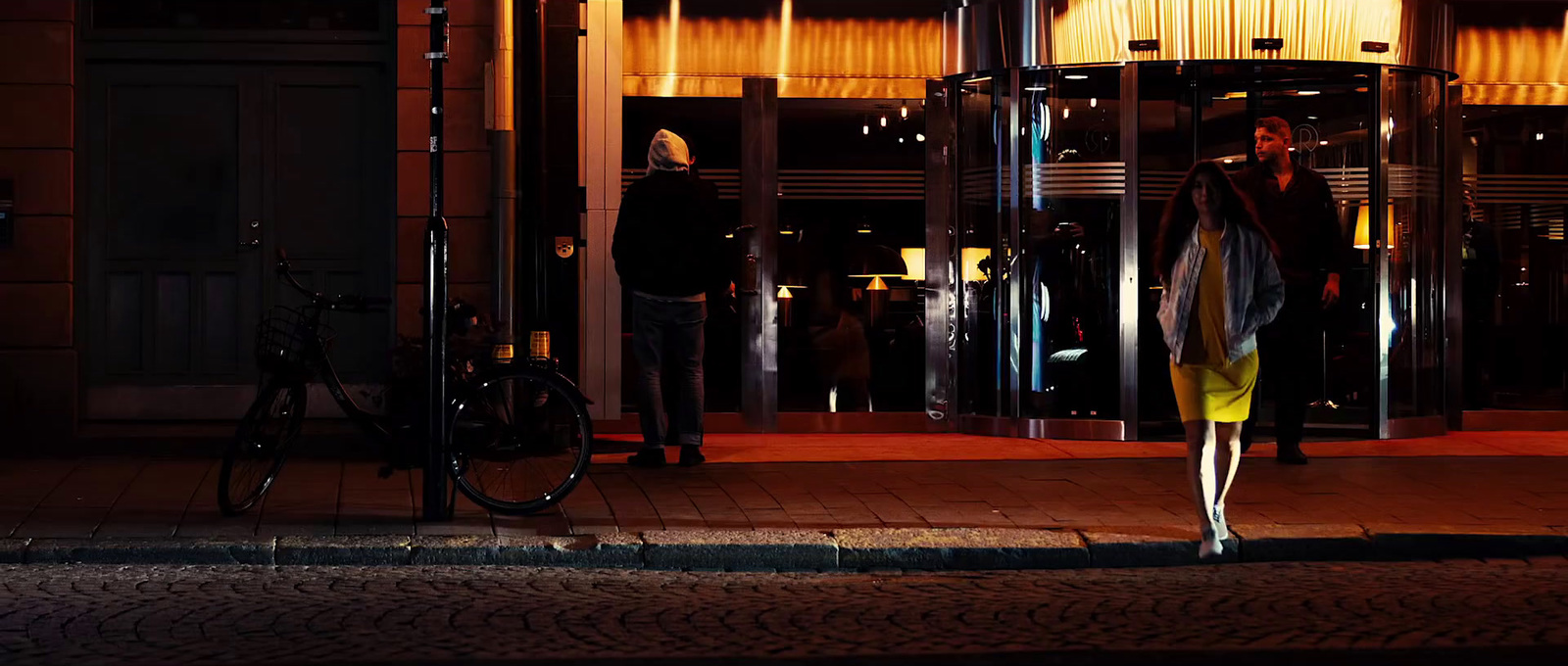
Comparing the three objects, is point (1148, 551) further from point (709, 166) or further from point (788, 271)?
point (709, 166)

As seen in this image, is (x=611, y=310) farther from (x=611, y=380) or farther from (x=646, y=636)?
(x=646, y=636)

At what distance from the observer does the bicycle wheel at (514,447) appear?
7855 millimetres

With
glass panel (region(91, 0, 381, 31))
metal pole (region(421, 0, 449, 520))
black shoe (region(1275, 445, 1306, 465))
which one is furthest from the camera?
glass panel (region(91, 0, 381, 31))

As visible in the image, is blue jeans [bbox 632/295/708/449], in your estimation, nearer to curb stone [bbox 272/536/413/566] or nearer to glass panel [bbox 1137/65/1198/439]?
curb stone [bbox 272/536/413/566]

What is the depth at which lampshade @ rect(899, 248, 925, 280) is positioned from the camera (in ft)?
38.3

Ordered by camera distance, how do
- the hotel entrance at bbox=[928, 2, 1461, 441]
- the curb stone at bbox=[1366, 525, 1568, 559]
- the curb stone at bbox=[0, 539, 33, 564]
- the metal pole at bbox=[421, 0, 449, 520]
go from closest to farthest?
the curb stone at bbox=[0, 539, 33, 564]
the curb stone at bbox=[1366, 525, 1568, 559]
the metal pole at bbox=[421, 0, 449, 520]
the hotel entrance at bbox=[928, 2, 1461, 441]

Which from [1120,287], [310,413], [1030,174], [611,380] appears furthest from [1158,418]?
[310,413]

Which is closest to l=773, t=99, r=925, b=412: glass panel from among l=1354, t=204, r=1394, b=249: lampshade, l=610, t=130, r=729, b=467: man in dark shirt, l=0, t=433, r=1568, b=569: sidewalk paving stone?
l=0, t=433, r=1568, b=569: sidewalk paving stone

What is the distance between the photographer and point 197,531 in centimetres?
725

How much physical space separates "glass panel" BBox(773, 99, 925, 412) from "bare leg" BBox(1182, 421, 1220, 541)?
4673 mm

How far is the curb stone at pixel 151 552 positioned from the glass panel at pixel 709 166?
4.61 m

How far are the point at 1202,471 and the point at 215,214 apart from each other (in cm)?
645

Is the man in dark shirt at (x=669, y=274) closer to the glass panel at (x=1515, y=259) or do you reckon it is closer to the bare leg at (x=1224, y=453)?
the bare leg at (x=1224, y=453)

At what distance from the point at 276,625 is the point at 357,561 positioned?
1.35 m
